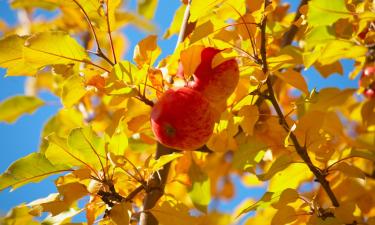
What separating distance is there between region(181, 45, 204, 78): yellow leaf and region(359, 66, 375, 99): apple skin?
778mm

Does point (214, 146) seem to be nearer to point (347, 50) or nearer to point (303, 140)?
point (303, 140)

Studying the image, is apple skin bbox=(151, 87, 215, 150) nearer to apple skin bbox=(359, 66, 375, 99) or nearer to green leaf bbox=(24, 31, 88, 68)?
green leaf bbox=(24, 31, 88, 68)

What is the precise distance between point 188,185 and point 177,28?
1.97 ft

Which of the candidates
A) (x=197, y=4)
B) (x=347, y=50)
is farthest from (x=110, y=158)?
(x=347, y=50)

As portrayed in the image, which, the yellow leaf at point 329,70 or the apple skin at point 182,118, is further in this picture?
the yellow leaf at point 329,70

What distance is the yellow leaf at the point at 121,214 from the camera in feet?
3.60

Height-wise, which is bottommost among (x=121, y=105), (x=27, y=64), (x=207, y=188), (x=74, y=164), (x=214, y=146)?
(x=207, y=188)

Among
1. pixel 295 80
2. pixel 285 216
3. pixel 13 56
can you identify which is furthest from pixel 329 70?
pixel 13 56

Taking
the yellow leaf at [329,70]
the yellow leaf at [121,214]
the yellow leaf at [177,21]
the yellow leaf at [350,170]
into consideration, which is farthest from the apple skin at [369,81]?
the yellow leaf at [121,214]

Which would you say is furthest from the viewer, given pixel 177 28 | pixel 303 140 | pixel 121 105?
pixel 177 28

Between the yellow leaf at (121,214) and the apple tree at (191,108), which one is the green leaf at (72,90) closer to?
the apple tree at (191,108)

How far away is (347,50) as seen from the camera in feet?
3.30

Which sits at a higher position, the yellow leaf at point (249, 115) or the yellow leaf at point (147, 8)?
the yellow leaf at point (147, 8)

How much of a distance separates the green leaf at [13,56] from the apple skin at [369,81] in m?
1.16
